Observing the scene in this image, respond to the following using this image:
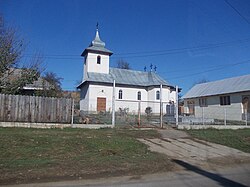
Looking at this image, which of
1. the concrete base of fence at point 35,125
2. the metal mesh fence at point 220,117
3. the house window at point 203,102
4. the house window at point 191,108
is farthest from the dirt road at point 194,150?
the house window at point 203,102

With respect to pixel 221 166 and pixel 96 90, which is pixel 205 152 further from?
pixel 96 90

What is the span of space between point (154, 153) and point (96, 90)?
1050 inches

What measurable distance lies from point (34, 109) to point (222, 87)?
2587 centimetres

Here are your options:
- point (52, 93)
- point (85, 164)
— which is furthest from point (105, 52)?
point (85, 164)

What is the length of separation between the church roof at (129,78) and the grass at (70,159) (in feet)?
83.9

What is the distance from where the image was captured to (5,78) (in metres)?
20.6

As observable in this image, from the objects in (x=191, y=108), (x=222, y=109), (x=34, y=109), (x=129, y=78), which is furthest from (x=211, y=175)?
(x=129, y=78)

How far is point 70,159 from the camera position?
27.7 ft

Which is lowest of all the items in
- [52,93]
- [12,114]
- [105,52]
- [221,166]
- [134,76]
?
[221,166]

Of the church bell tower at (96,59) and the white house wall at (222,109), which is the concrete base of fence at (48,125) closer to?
the white house wall at (222,109)

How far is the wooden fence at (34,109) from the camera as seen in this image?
15711mm

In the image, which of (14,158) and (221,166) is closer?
(14,158)

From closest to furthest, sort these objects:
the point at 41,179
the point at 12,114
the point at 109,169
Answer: the point at 41,179, the point at 109,169, the point at 12,114

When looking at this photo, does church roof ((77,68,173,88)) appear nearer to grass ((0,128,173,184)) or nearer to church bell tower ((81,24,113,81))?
church bell tower ((81,24,113,81))
